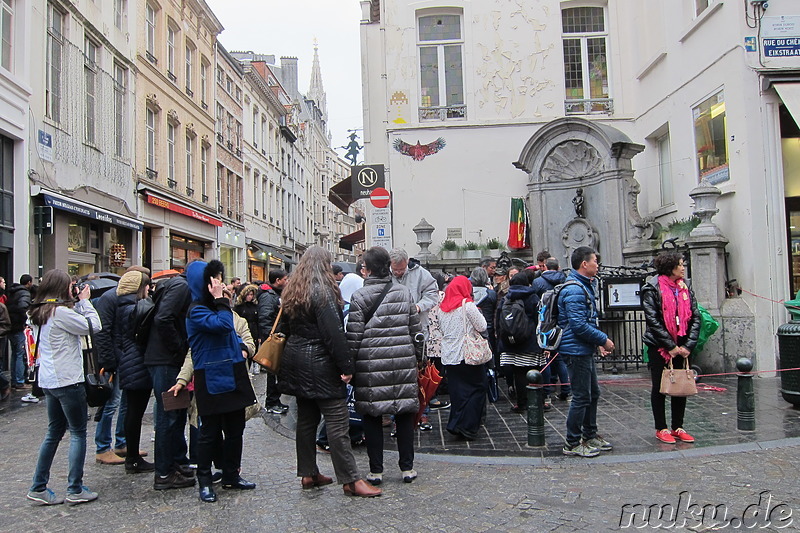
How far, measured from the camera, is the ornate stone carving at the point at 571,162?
14734 mm

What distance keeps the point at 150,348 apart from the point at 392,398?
78.7 inches

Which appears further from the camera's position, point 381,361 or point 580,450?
point 580,450

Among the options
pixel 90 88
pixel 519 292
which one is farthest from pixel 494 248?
pixel 90 88

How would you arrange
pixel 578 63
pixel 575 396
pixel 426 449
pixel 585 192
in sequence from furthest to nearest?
pixel 578 63 → pixel 585 192 → pixel 426 449 → pixel 575 396

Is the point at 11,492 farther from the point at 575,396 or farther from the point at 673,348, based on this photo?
the point at 673,348

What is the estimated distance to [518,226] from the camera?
15594mm

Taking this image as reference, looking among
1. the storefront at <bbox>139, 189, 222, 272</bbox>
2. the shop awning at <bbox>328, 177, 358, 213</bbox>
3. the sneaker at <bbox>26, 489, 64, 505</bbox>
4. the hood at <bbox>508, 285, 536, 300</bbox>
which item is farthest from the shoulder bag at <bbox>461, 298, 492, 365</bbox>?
the storefront at <bbox>139, 189, 222, 272</bbox>

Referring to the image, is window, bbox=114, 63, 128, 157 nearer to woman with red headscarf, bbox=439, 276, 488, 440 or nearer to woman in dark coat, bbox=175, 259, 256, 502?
woman with red headscarf, bbox=439, 276, 488, 440

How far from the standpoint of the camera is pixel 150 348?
5152mm

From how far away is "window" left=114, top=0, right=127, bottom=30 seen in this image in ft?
60.5

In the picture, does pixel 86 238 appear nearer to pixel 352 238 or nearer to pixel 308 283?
pixel 352 238

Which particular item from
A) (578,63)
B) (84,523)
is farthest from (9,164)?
(578,63)

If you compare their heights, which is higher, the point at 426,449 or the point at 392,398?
the point at 392,398

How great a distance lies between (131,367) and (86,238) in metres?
12.4
